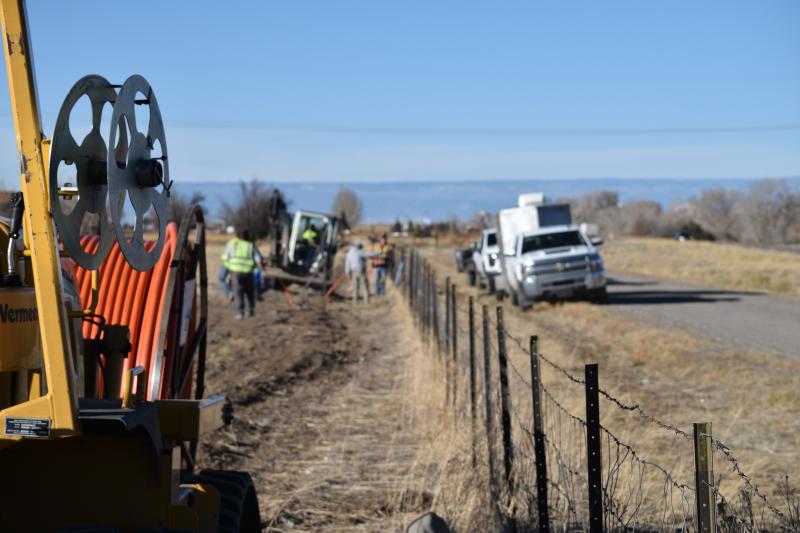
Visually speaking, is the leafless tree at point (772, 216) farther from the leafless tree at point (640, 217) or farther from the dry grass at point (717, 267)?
the dry grass at point (717, 267)

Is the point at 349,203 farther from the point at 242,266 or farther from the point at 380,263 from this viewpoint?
the point at 242,266

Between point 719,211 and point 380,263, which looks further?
point 719,211

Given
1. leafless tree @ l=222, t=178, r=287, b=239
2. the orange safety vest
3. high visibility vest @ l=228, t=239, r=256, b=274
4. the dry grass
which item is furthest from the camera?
leafless tree @ l=222, t=178, r=287, b=239

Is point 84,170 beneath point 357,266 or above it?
above

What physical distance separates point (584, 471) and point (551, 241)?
18.8 m

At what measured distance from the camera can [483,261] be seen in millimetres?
32719

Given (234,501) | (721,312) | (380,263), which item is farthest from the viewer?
(380,263)

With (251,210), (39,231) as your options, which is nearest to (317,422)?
(39,231)

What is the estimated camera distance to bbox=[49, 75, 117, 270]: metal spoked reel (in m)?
3.38

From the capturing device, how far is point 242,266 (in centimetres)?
2222

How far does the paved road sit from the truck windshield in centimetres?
173

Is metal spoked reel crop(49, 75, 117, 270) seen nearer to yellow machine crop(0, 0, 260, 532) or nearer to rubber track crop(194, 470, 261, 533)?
yellow machine crop(0, 0, 260, 532)

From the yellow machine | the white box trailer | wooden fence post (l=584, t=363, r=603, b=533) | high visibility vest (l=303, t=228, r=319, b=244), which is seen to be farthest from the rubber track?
high visibility vest (l=303, t=228, r=319, b=244)

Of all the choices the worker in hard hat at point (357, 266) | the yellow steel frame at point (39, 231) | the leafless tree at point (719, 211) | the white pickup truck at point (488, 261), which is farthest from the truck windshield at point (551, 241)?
the leafless tree at point (719, 211)
